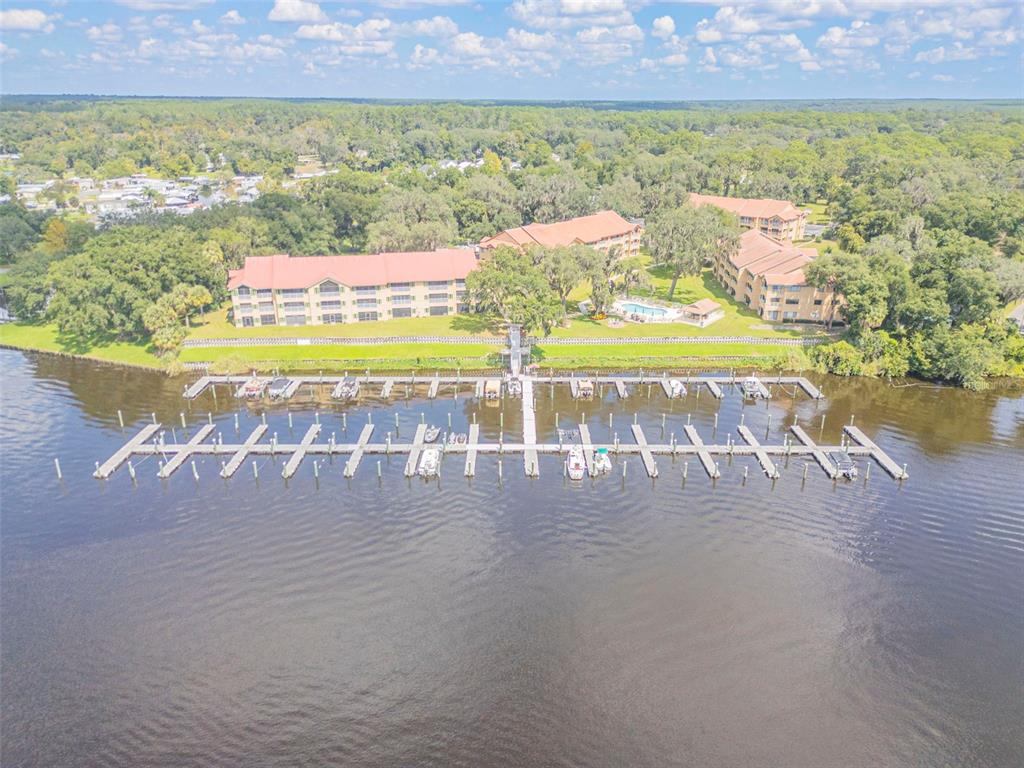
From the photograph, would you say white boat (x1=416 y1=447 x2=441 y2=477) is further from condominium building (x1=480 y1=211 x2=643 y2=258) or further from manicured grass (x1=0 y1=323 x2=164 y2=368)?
condominium building (x1=480 y1=211 x2=643 y2=258)

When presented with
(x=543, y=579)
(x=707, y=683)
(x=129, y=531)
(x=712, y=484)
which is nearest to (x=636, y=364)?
(x=712, y=484)

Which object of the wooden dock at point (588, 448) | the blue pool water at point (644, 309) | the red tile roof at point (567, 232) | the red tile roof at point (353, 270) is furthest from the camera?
the red tile roof at point (567, 232)

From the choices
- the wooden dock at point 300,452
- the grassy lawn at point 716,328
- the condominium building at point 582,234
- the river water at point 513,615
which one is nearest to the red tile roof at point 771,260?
the grassy lawn at point 716,328

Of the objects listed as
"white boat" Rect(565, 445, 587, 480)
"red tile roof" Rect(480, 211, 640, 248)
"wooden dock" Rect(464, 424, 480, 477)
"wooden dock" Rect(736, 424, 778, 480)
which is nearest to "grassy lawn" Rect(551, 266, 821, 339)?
"red tile roof" Rect(480, 211, 640, 248)

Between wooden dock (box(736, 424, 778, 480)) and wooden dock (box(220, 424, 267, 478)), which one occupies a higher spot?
wooden dock (box(220, 424, 267, 478))

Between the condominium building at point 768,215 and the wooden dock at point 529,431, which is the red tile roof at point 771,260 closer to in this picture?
the condominium building at point 768,215

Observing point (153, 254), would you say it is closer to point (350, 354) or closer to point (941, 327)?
point (350, 354)
